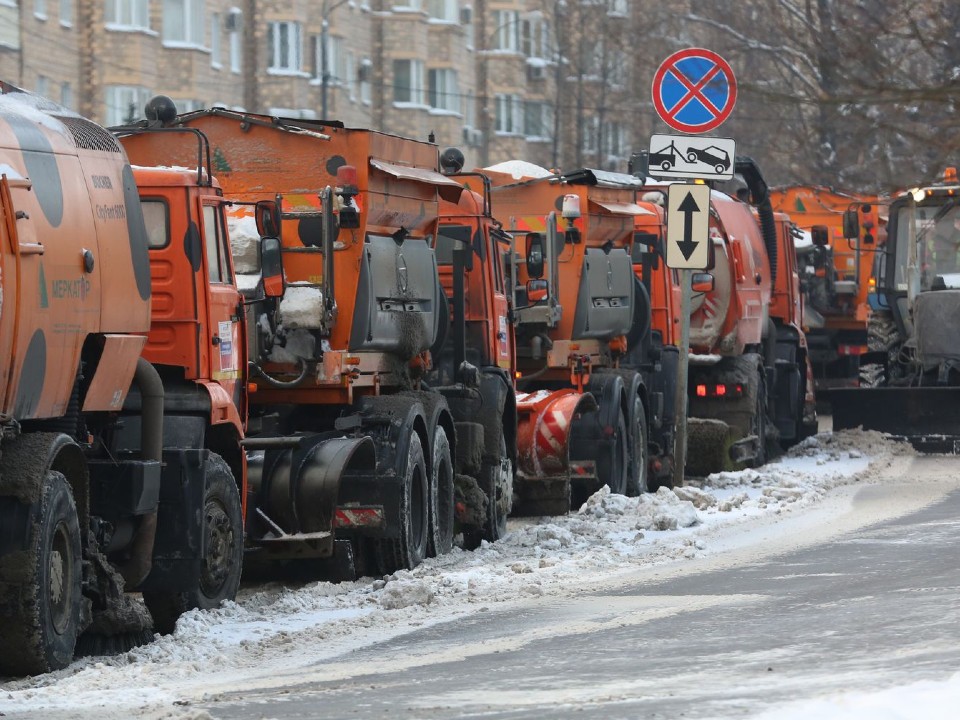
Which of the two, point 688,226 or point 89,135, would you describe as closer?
point 89,135

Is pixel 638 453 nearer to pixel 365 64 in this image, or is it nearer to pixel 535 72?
pixel 365 64

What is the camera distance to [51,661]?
27.6 feet

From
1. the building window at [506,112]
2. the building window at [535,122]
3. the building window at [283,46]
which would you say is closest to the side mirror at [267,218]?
the building window at [283,46]

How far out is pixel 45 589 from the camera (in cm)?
834

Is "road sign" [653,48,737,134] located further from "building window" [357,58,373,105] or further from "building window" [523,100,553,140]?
"building window" [523,100,553,140]

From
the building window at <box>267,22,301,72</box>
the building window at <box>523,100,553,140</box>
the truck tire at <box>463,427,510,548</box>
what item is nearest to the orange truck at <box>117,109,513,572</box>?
the truck tire at <box>463,427,510,548</box>

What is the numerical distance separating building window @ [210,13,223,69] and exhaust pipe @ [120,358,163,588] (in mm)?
45185

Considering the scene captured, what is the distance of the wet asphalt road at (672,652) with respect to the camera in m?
7.11

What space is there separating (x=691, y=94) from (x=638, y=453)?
3430mm

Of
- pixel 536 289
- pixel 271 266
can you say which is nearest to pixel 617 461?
pixel 536 289

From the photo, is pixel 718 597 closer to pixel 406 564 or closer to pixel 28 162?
pixel 406 564

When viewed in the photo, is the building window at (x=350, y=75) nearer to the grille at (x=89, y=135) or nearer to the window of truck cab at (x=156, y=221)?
the window of truck cab at (x=156, y=221)

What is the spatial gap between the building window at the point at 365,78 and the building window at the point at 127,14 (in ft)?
40.6

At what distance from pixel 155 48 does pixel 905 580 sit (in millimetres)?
42694
